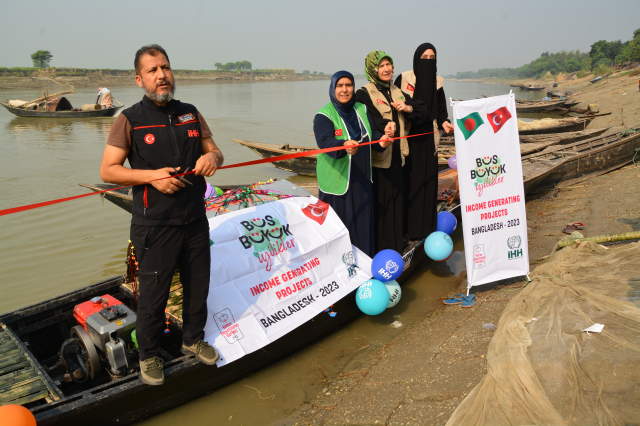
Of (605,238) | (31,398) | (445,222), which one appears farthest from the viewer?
(445,222)

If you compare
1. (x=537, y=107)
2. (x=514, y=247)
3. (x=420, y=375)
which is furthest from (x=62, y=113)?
(x=537, y=107)

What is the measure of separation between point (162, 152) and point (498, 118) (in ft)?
11.6

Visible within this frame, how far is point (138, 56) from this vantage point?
248 centimetres

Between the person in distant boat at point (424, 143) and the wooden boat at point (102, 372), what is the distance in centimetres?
166

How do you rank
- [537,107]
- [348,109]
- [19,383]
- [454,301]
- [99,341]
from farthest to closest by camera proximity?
[537,107]
[454,301]
[348,109]
[99,341]
[19,383]

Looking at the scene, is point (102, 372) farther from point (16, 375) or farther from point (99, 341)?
Answer: point (16, 375)

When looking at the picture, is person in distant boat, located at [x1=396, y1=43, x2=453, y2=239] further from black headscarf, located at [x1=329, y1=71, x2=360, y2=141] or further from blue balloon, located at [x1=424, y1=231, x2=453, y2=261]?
black headscarf, located at [x1=329, y1=71, x2=360, y2=141]

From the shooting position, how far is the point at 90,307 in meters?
3.45

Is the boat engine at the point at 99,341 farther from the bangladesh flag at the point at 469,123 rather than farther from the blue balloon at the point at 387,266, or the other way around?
the bangladesh flag at the point at 469,123

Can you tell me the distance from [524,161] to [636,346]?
24.3ft

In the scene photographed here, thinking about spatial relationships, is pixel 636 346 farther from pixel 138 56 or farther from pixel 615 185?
pixel 615 185

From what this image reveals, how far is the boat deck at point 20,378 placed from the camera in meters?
2.69

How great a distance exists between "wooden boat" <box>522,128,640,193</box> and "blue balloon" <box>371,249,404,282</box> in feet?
17.1

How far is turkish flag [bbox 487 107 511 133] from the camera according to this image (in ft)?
14.8
